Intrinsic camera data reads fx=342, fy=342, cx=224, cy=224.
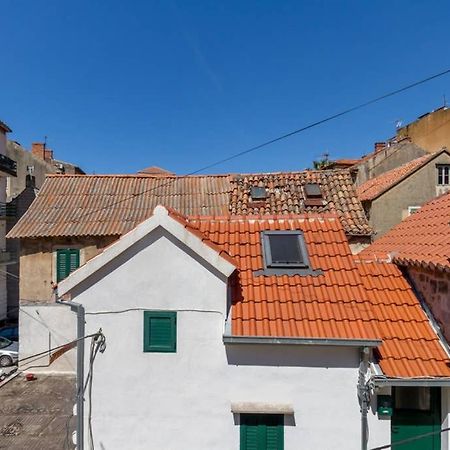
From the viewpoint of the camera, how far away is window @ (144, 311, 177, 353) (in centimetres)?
638

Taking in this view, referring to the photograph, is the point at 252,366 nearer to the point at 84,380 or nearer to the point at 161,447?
the point at 161,447

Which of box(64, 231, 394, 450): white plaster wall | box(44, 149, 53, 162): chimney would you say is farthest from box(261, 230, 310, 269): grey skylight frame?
box(44, 149, 53, 162): chimney

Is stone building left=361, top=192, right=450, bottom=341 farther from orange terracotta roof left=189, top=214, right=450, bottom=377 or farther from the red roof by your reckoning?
the red roof

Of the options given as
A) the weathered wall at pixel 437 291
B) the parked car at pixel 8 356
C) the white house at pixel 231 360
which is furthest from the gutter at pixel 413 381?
the parked car at pixel 8 356

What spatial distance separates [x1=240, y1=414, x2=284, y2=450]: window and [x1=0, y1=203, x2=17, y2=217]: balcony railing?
2440 centimetres

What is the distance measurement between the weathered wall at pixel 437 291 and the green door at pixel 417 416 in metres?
1.16

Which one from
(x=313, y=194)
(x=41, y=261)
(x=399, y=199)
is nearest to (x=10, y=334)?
(x=41, y=261)

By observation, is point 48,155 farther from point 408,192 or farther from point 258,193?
point 408,192

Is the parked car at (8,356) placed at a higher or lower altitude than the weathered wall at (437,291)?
lower

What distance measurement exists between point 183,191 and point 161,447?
12728mm

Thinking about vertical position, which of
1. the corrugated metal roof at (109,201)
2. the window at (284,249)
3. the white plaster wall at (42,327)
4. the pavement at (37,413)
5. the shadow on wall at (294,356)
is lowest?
the pavement at (37,413)

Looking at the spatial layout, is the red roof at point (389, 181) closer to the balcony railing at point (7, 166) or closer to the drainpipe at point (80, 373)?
the drainpipe at point (80, 373)

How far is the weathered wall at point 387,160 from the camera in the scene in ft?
79.8

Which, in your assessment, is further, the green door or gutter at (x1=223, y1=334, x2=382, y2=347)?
the green door
